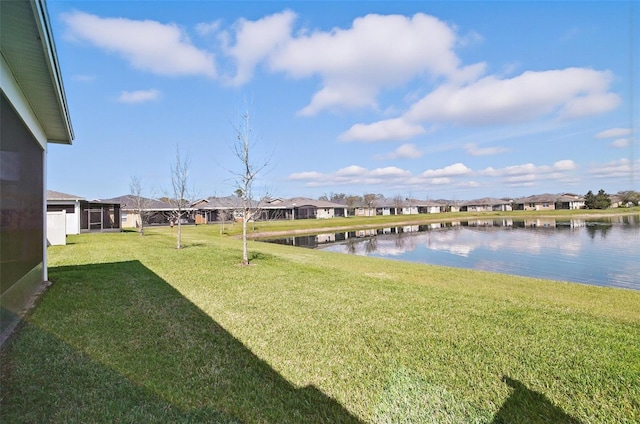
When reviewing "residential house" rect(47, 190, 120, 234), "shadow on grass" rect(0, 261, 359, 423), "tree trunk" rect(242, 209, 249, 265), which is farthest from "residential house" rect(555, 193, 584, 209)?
"shadow on grass" rect(0, 261, 359, 423)

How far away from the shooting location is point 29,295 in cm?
611

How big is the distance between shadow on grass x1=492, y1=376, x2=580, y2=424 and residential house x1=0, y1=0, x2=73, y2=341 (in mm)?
5476

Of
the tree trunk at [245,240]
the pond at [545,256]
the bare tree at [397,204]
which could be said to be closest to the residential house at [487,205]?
the bare tree at [397,204]

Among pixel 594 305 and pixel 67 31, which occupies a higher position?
pixel 67 31

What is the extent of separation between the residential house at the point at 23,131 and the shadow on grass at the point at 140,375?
0.78 m

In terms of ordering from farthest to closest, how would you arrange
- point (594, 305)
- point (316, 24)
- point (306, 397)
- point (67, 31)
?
point (316, 24) → point (67, 31) → point (594, 305) → point (306, 397)

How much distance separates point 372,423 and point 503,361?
2033 mm

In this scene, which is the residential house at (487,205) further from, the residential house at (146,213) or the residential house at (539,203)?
the residential house at (146,213)

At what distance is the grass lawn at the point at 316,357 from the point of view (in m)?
2.86

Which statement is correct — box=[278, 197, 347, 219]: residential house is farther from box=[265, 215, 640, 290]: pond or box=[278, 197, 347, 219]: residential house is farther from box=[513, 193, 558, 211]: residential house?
box=[513, 193, 558, 211]: residential house

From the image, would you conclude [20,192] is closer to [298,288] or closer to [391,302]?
[298,288]

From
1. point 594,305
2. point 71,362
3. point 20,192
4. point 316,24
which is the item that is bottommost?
point 594,305

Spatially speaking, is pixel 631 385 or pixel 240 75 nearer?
pixel 631 385

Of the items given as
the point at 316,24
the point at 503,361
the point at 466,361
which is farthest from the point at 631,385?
the point at 316,24
